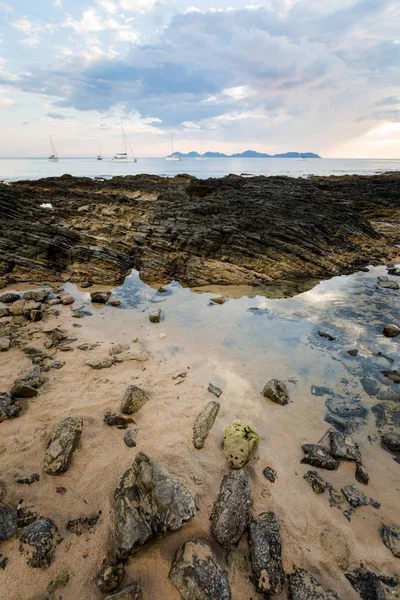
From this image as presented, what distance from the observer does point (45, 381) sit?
708 centimetres

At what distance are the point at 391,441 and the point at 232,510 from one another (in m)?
3.95

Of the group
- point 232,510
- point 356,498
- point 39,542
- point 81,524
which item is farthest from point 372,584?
point 39,542

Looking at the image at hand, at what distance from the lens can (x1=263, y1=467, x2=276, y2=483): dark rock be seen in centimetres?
519

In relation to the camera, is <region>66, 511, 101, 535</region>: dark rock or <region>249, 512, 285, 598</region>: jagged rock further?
<region>66, 511, 101, 535</region>: dark rock

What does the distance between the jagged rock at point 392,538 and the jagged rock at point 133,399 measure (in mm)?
4984

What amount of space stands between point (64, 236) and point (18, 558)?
57.1 feet

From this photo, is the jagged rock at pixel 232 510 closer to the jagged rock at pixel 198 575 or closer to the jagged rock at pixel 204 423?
the jagged rock at pixel 198 575

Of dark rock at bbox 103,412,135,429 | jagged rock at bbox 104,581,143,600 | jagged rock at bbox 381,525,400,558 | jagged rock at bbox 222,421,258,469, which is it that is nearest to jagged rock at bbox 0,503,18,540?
jagged rock at bbox 104,581,143,600

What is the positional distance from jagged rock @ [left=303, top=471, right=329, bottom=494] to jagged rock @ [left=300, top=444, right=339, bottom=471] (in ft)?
0.78

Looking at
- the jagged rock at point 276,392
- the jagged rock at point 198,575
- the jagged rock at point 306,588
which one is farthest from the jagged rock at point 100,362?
the jagged rock at point 306,588

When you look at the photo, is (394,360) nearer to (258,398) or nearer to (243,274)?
(258,398)

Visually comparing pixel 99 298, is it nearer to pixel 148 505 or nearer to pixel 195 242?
pixel 195 242

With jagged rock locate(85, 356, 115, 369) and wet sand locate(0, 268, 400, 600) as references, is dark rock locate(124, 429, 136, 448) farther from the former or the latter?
jagged rock locate(85, 356, 115, 369)

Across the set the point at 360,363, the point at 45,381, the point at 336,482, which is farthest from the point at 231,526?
the point at 360,363
